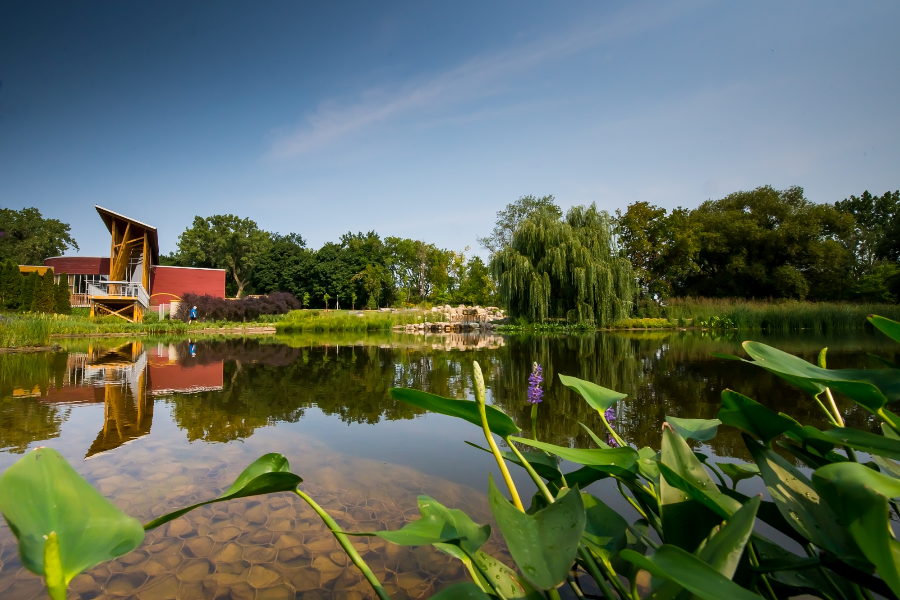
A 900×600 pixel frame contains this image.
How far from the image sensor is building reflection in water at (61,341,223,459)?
340 cm

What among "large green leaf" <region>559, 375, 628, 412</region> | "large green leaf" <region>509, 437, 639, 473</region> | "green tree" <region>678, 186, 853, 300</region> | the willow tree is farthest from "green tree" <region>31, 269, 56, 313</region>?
"green tree" <region>678, 186, 853, 300</region>

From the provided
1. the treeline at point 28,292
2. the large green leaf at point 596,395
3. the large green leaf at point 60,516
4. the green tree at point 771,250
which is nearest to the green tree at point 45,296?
the treeline at point 28,292

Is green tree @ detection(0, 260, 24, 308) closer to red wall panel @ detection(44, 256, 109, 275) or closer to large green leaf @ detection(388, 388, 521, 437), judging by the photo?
red wall panel @ detection(44, 256, 109, 275)

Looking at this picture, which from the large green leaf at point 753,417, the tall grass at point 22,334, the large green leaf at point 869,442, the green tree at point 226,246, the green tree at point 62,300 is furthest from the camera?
the green tree at point 226,246

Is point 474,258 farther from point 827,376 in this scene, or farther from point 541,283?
point 827,376

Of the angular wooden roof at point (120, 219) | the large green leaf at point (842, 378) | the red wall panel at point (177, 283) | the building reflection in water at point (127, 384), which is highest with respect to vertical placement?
the angular wooden roof at point (120, 219)

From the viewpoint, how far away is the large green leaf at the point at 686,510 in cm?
72

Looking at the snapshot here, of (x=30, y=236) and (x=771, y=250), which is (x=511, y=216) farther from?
(x=30, y=236)

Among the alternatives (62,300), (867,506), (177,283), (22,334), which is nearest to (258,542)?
(867,506)

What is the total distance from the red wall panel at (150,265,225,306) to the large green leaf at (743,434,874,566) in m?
29.3

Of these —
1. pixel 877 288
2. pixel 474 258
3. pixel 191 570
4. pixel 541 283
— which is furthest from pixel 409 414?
pixel 877 288

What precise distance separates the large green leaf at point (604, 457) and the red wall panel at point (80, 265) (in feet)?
102

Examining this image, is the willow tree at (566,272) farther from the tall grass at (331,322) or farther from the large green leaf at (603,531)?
the large green leaf at (603,531)

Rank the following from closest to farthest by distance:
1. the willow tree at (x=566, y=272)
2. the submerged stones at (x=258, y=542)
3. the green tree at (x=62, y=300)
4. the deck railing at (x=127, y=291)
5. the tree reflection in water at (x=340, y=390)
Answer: the submerged stones at (x=258, y=542) → the tree reflection in water at (x=340, y=390) → the willow tree at (x=566, y=272) → the green tree at (x=62, y=300) → the deck railing at (x=127, y=291)
